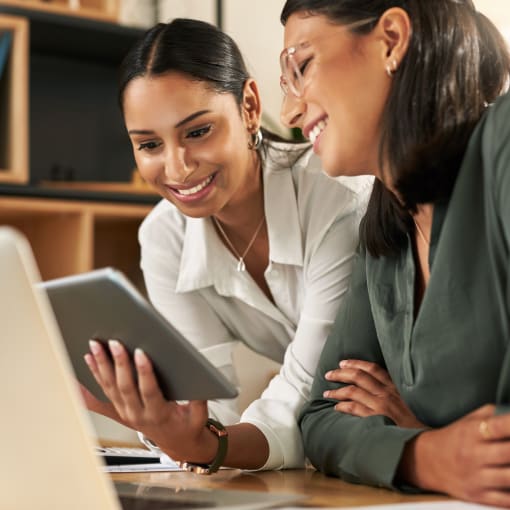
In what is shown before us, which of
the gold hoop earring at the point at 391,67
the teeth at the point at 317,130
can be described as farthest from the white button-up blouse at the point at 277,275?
the gold hoop earring at the point at 391,67

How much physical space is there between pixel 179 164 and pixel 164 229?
0.25 m

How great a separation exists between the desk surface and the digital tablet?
0.15 m

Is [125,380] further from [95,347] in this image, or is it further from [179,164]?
[179,164]

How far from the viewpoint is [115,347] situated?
0.86 m

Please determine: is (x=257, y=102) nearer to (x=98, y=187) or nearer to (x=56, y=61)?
(x=98, y=187)

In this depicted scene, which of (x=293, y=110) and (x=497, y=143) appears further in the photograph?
(x=293, y=110)

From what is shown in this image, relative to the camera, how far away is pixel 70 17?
2.77 m

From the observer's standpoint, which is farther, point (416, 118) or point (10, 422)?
point (416, 118)

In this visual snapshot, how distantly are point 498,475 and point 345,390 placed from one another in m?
0.36

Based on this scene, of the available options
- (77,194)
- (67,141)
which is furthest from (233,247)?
(67,141)

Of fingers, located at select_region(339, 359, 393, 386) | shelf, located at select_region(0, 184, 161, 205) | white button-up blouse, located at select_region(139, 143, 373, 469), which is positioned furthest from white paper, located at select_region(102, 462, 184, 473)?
shelf, located at select_region(0, 184, 161, 205)

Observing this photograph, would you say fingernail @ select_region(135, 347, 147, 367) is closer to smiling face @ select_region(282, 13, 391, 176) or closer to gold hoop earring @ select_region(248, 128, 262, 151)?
smiling face @ select_region(282, 13, 391, 176)

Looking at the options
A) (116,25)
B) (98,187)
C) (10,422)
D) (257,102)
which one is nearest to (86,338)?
(10,422)

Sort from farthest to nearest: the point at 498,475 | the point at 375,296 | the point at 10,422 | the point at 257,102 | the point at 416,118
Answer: the point at 257,102
the point at 375,296
the point at 416,118
the point at 498,475
the point at 10,422
